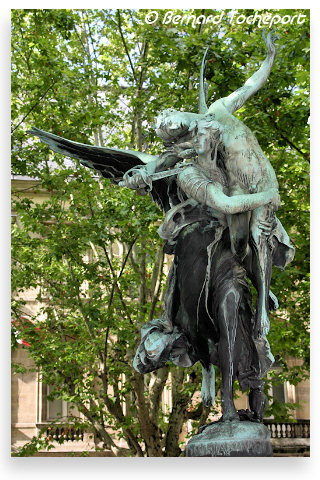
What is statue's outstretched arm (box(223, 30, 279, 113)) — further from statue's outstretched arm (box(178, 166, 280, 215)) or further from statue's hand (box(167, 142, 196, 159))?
statue's outstretched arm (box(178, 166, 280, 215))

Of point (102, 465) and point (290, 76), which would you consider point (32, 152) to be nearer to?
point (290, 76)

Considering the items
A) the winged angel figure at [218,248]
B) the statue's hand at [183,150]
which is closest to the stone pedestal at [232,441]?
the winged angel figure at [218,248]

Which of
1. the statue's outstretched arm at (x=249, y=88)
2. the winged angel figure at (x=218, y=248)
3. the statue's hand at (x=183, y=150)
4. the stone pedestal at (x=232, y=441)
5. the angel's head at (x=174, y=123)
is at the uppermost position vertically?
the statue's outstretched arm at (x=249, y=88)

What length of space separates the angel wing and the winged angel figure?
115mm

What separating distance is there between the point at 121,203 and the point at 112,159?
692 cm

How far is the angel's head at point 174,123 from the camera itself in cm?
495

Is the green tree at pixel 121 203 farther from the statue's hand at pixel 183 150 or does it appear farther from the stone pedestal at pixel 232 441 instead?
the stone pedestal at pixel 232 441

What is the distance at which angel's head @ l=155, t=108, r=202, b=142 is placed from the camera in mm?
4949

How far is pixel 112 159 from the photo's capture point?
5348 millimetres

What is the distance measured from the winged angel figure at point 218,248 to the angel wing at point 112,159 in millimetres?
115

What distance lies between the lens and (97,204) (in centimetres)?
1326

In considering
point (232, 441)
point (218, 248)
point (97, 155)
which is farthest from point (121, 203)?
point (232, 441)

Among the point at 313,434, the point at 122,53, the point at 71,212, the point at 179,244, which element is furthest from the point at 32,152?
the point at 179,244

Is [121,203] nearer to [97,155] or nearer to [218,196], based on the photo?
[97,155]
